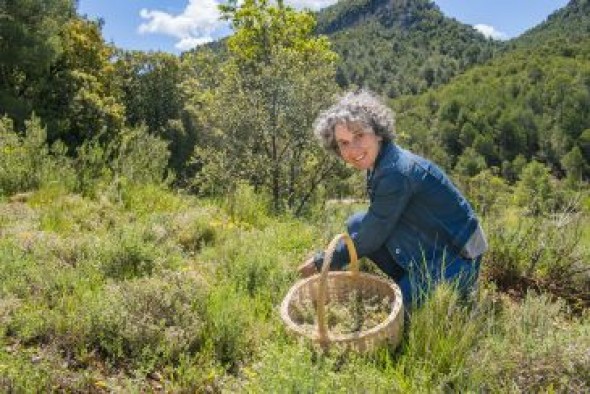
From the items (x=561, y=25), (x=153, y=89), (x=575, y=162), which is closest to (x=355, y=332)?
(x=153, y=89)

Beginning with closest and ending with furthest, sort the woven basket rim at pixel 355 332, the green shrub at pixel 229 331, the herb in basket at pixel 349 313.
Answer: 1. the woven basket rim at pixel 355 332
2. the green shrub at pixel 229 331
3. the herb in basket at pixel 349 313

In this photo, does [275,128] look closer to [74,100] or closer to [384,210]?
[384,210]

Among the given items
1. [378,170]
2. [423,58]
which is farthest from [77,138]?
[423,58]

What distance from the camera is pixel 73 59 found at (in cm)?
2434

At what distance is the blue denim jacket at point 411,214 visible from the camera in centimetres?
342

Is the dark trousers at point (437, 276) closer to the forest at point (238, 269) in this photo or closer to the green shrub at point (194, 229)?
the forest at point (238, 269)

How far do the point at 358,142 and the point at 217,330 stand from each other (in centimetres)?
138

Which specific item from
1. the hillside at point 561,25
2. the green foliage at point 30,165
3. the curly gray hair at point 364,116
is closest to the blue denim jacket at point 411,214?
the curly gray hair at point 364,116

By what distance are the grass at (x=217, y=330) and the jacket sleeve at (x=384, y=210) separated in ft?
1.74

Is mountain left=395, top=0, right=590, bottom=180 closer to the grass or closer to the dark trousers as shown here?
the grass

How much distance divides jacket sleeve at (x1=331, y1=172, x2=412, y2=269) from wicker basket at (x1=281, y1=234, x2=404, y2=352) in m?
0.13

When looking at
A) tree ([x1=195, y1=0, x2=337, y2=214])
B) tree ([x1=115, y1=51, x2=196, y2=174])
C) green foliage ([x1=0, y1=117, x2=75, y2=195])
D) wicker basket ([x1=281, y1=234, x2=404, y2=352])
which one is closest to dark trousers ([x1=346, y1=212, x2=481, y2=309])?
wicker basket ([x1=281, y1=234, x2=404, y2=352])

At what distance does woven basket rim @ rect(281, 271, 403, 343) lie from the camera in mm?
2914

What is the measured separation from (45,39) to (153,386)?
21154mm
